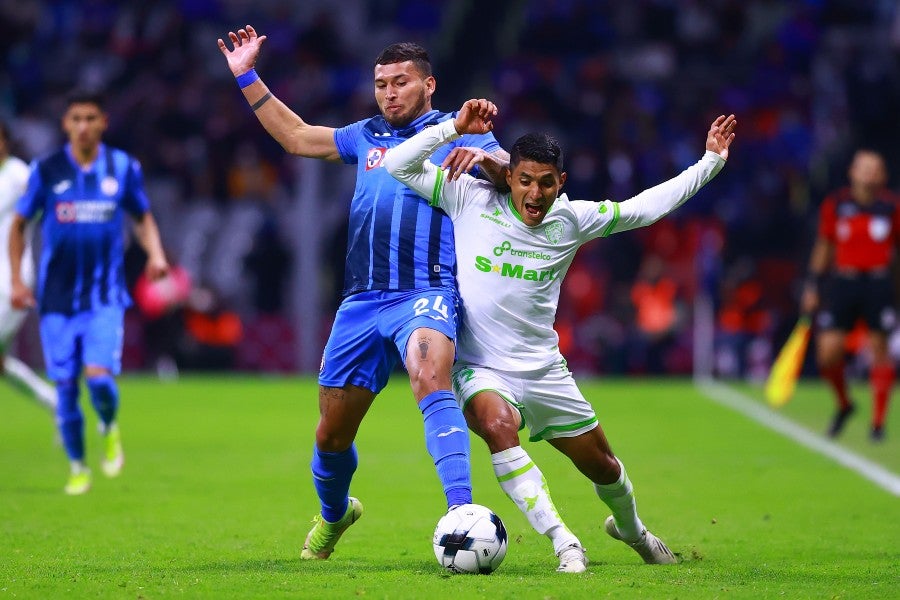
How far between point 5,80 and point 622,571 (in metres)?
19.0

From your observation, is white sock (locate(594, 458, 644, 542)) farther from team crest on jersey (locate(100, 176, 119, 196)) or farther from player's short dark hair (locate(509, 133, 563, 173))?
team crest on jersey (locate(100, 176, 119, 196))

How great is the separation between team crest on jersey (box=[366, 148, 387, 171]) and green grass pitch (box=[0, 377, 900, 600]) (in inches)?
65.7

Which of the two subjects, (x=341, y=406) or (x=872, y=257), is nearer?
(x=341, y=406)

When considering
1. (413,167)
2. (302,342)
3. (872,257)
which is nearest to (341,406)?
(413,167)

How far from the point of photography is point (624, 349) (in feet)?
66.5

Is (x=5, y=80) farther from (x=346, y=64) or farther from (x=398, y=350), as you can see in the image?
(x=398, y=350)

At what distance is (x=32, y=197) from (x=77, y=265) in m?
0.50

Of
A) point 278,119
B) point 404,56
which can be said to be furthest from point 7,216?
point 404,56

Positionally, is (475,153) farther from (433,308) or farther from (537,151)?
(433,308)

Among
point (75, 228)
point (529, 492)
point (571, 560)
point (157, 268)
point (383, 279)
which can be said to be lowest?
point (571, 560)

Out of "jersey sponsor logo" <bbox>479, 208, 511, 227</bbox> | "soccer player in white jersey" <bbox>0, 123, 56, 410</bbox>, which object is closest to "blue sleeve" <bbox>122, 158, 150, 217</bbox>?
"soccer player in white jersey" <bbox>0, 123, 56, 410</bbox>

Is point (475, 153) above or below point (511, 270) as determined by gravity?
above

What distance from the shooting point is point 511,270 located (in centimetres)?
608

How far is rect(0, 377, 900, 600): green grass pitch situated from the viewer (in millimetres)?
5551
